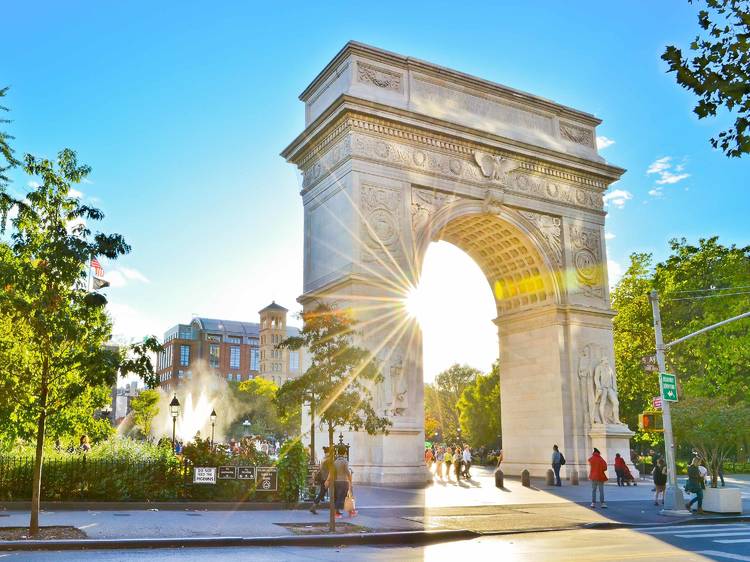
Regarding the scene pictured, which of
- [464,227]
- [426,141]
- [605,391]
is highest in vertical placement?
[426,141]

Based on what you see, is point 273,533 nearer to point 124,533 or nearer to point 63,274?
point 124,533

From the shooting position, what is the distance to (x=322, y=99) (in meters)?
37.1

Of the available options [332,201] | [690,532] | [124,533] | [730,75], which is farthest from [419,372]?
[730,75]

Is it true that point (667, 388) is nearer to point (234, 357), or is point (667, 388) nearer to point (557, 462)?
point (557, 462)

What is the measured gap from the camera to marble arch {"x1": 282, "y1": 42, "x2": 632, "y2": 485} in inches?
1280

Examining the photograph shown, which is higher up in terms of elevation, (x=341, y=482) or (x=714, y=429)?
(x=714, y=429)

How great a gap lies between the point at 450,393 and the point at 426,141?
71.3 metres

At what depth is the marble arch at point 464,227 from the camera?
1280 inches

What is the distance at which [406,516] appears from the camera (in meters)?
19.4

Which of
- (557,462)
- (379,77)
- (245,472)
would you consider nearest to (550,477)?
(557,462)

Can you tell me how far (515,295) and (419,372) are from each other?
9.94m

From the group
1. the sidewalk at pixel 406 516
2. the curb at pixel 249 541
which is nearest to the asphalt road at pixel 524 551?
the curb at pixel 249 541

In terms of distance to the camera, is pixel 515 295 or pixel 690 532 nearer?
pixel 690 532

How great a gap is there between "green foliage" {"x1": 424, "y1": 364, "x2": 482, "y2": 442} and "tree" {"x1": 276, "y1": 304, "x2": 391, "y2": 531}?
81.9 metres
